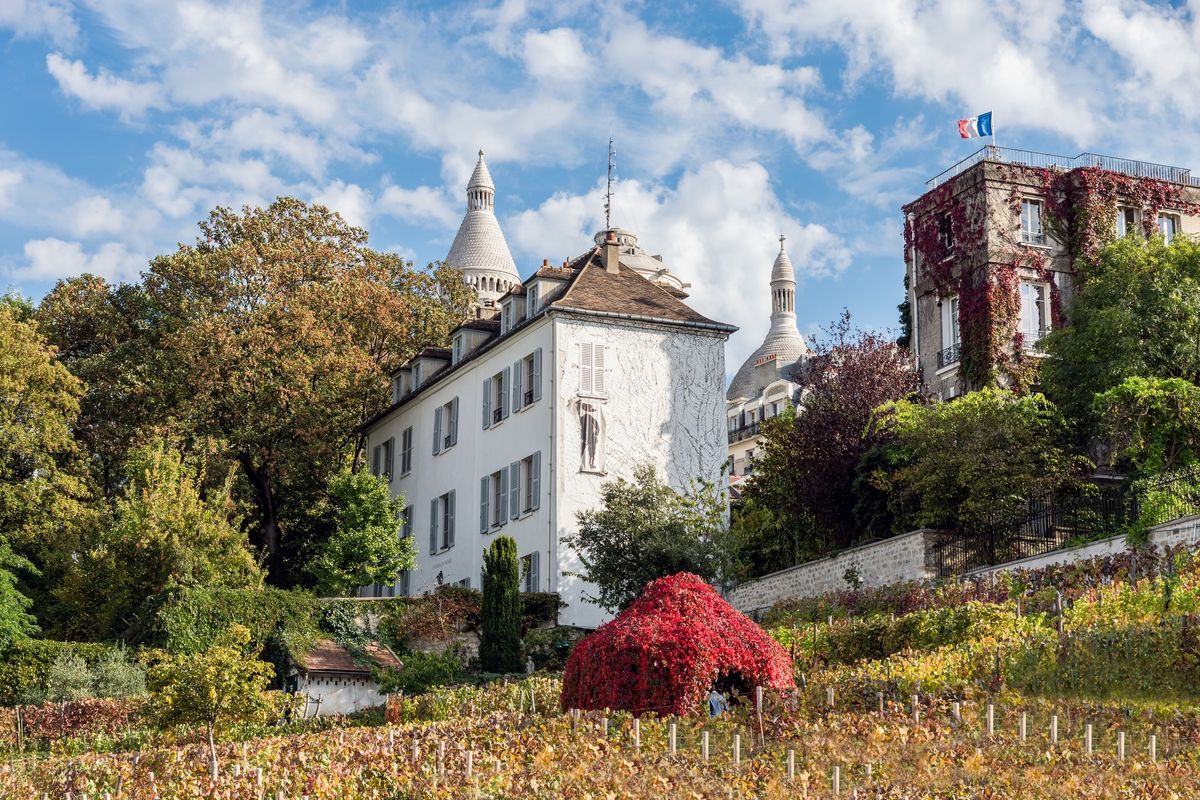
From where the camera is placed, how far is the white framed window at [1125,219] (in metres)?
48.3

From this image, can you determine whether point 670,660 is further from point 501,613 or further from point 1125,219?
point 1125,219

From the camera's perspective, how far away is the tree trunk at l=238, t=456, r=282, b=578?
52.7 metres

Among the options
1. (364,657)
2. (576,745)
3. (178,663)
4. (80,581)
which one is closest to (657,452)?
(364,657)

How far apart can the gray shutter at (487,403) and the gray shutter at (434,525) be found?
3.96 metres

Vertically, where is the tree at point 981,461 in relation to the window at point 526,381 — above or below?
below

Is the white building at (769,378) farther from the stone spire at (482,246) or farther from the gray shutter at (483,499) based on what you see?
the stone spire at (482,246)

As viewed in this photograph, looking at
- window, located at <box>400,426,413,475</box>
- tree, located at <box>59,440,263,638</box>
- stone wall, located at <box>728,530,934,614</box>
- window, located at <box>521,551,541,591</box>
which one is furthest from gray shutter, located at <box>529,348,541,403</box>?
window, located at <box>400,426,413,475</box>

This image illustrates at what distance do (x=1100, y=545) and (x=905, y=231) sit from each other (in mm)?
19872

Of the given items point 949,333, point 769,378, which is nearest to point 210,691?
point 949,333

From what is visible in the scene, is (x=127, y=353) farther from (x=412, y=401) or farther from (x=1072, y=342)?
(x=1072, y=342)

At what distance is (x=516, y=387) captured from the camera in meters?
45.9

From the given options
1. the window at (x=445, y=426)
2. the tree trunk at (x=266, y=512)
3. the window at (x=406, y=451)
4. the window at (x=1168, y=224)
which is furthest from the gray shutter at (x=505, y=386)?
the window at (x=1168, y=224)

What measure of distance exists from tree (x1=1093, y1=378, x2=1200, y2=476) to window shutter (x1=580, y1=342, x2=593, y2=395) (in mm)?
13605

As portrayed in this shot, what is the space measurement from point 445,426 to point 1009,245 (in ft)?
55.4
